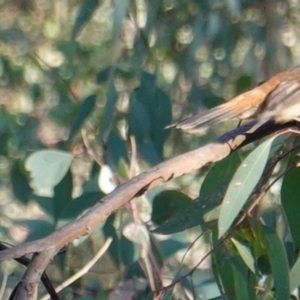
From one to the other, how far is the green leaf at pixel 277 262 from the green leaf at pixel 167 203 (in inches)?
8.7

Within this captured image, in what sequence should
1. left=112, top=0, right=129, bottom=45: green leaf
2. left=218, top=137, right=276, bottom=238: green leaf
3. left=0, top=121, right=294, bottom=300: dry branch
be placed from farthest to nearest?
left=112, top=0, right=129, bottom=45: green leaf → left=218, top=137, right=276, bottom=238: green leaf → left=0, top=121, right=294, bottom=300: dry branch

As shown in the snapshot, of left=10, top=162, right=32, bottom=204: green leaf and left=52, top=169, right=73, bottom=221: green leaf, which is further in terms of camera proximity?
left=10, top=162, right=32, bottom=204: green leaf

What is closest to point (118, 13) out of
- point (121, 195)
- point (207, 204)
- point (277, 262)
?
point (207, 204)

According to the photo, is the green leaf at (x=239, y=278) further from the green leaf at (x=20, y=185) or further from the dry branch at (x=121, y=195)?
the green leaf at (x=20, y=185)

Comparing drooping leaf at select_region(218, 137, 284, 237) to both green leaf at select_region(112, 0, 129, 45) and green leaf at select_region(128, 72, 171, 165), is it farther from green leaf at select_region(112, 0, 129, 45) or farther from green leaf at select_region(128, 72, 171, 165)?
green leaf at select_region(128, 72, 171, 165)

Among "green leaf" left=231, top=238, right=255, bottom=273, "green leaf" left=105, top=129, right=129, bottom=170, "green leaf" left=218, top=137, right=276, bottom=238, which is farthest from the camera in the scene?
"green leaf" left=105, top=129, right=129, bottom=170

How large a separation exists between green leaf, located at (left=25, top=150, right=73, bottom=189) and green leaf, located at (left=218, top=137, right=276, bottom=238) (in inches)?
15.1

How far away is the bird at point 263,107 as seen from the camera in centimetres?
114

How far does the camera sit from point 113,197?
80cm

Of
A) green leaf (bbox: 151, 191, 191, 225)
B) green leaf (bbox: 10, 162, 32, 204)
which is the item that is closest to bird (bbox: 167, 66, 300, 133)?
green leaf (bbox: 151, 191, 191, 225)

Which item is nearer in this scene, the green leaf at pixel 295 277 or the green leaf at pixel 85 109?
the green leaf at pixel 295 277

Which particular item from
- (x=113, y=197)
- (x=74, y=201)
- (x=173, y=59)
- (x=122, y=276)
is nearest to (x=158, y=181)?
(x=113, y=197)

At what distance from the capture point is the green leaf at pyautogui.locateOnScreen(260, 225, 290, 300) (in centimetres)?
104

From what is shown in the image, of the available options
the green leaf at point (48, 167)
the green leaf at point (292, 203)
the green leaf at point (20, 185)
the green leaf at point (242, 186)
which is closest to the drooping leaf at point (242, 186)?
the green leaf at point (242, 186)
